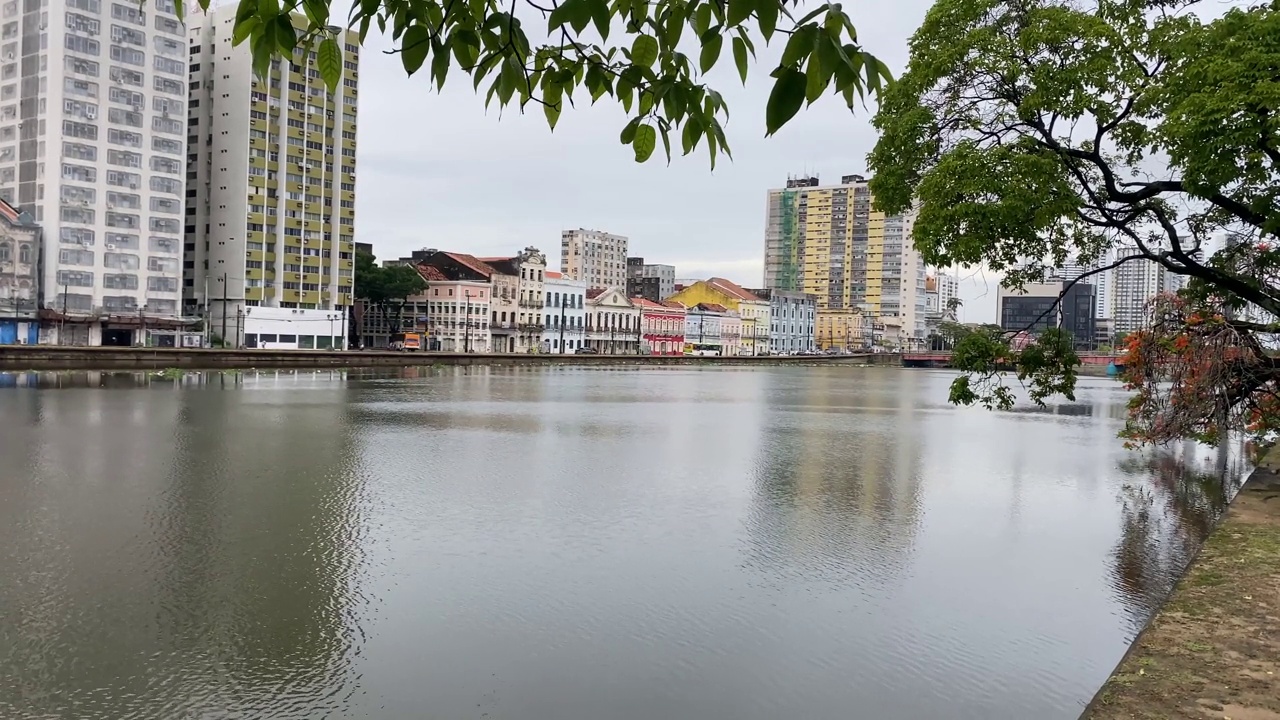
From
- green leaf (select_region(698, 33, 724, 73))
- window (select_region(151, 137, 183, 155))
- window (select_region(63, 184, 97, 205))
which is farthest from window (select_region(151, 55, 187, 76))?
green leaf (select_region(698, 33, 724, 73))

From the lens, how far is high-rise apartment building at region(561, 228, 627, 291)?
14775cm

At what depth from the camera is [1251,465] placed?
1950 cm

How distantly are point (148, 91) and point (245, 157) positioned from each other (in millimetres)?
7854

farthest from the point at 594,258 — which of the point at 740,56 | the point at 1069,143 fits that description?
the point at 740,56

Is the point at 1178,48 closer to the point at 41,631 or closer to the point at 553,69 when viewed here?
the point at 553,69

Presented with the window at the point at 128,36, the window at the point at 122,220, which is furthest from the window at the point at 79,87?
the window at the point at 122,220

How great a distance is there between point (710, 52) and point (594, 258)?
484 feet

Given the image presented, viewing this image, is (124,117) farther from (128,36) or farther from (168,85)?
(128,36)

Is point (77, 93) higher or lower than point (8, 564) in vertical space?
higher

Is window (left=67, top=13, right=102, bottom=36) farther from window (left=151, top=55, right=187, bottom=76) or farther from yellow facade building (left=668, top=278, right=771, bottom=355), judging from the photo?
yellow facade building (left=668, top=278, right=771, bottom=355)

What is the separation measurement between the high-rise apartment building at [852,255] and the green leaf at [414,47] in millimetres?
140009

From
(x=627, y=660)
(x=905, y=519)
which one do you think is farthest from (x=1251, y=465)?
(x=627, y=660)

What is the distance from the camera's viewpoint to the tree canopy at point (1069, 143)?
8172mm

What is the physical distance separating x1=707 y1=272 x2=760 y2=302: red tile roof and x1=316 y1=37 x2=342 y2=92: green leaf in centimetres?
11357
